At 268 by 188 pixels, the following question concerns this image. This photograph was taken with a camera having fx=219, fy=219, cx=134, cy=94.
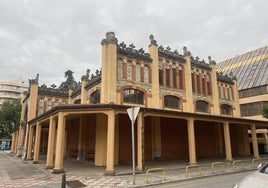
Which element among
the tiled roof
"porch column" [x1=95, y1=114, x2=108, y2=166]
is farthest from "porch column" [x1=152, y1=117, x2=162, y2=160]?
the tiled roof

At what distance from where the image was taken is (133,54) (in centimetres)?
1905

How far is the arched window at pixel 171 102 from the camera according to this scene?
20.3 metres

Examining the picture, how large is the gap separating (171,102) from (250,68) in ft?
96.8

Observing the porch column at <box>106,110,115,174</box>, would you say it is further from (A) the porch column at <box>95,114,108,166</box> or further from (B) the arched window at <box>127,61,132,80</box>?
(B) the arched window at <box>127,61,132,80</box>

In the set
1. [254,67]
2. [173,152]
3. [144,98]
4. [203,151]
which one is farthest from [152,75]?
[254,67]

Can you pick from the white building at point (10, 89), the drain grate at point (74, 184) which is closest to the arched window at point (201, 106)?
the drain grate at point (74, 184)

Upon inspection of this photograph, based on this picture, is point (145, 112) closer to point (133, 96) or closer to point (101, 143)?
point (133, 96)

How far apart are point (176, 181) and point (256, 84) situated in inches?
1312

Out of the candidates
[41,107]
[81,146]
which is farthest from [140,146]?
[41,107]

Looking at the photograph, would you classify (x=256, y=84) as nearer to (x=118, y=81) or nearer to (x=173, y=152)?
(x=173, y=152)

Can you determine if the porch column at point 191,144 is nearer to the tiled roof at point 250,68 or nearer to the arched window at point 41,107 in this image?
the arched window at point 41,107

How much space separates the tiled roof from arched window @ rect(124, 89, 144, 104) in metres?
27.1

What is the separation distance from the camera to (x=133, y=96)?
60.5ft

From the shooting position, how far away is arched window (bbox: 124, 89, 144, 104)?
18.1m
